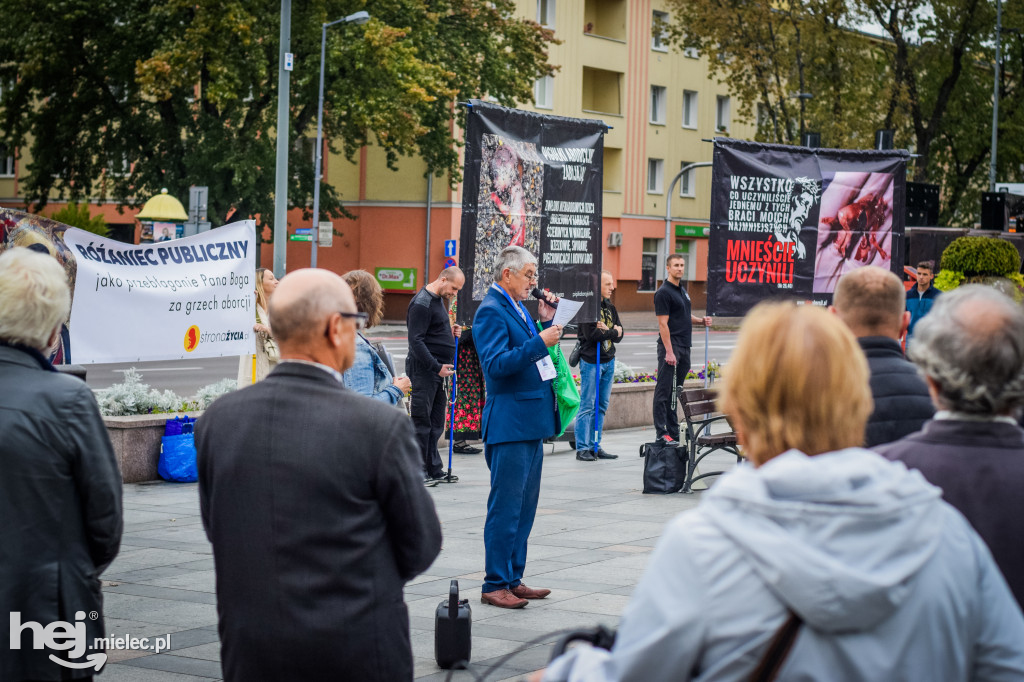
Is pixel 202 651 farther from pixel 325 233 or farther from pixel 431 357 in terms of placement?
pixel 325 233

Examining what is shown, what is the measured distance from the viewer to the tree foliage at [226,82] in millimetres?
30781

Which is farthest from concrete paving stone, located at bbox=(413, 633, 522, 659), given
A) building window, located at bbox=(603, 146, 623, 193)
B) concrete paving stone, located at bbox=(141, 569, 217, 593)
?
building window, located at bbox=(603, 146, 623, 193)

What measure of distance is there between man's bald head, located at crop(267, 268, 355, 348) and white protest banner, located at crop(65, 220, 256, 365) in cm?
686

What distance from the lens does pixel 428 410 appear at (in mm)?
11492

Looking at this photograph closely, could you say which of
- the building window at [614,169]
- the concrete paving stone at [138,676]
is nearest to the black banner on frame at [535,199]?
the concrete paving stone at [138,676]

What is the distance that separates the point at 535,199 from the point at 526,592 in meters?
4.10

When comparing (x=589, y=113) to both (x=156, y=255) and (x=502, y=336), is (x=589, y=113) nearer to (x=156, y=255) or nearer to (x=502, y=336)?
(x=156, y=255)

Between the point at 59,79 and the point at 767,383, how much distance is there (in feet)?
116

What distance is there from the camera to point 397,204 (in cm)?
4541

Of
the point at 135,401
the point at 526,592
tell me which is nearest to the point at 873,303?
the point at 526,592

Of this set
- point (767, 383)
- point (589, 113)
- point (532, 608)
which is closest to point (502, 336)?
point (532, 608)

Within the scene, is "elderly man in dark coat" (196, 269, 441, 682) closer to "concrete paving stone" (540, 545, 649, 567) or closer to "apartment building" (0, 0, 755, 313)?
"concrete paving stone" (540, 545, 649, 567)

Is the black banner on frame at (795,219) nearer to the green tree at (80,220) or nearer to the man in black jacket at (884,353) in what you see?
the man in black jacket at (884,353)

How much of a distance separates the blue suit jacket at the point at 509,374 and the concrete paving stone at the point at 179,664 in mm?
1956
